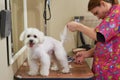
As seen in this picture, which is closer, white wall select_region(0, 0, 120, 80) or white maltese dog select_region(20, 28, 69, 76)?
white maltese dog select_region(20, 28, 69, 76)

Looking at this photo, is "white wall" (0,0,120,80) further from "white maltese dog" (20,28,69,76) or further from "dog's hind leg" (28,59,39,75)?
"dog's hind leg" (28,59,39,75)

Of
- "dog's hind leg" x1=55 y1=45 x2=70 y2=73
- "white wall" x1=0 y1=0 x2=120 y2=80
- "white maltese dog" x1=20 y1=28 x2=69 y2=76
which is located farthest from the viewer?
"white wall" x1=0 y1=0 x2=120 y2=80

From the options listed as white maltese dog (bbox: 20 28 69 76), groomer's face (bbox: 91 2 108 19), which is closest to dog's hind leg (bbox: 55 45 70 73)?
white maltese dog (bbox: 20 28 69 76)

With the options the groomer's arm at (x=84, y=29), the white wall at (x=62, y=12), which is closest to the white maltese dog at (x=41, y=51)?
the groomer's arm at (x=84, y=29)

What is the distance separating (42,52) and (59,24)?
87 cm

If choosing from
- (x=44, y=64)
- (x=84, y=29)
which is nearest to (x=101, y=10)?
(x=84, y=29)

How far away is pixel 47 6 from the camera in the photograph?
2127 mm

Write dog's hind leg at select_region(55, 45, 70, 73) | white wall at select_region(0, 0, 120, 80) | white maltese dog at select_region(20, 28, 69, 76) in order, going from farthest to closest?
white wall at select_region(0, 0, 120, 80) → dog's hind leg at select_region(55, 45, 70, 73) → white maltese dog at select_region(20, 28, 69, 76)

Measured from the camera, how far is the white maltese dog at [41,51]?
4.29 feet

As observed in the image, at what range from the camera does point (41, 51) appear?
1.36 metres

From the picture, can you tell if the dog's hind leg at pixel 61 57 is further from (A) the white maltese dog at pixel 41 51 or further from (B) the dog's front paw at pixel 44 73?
(B) the dog's front paw at pixel 44 73

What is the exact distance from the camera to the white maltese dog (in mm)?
1309

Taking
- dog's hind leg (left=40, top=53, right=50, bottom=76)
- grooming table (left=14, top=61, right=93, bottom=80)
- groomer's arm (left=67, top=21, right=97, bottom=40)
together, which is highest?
groomer's arm (left=67, top=21, right=97, bottom=40)

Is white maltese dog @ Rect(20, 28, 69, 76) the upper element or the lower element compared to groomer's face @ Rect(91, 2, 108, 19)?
lower
